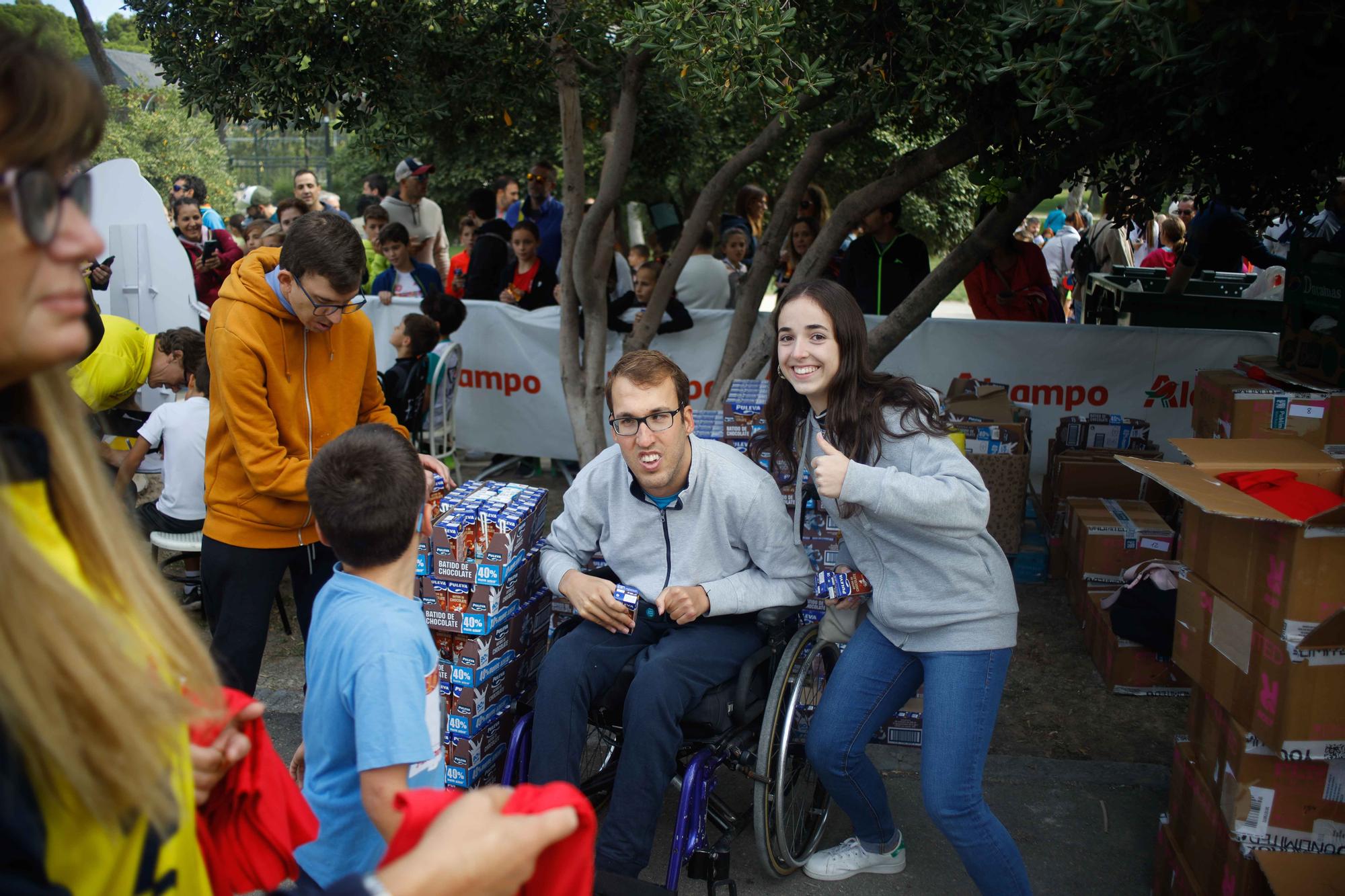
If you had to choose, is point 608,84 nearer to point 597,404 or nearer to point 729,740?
point 597,404

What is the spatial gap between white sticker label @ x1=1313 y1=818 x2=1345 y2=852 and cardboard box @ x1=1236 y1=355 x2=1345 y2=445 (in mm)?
2096

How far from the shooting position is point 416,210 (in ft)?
32.3

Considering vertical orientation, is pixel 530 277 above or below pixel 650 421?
above

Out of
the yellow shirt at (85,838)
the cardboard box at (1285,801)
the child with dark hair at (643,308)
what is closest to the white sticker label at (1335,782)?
the cardboard box at (1285,801)

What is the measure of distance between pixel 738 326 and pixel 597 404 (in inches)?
39.3

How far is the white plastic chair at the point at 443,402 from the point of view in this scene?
662 centimetres

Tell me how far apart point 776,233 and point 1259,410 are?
98.3 inches

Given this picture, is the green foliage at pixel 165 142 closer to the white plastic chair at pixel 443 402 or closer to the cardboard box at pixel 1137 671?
the white plastic chair at pixel 443 402

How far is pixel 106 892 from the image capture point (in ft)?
3.17

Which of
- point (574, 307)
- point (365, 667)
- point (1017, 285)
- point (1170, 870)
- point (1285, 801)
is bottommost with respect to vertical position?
point (1170, 870)


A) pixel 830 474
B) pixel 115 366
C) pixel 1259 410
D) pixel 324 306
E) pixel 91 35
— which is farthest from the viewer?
pixel 91 35

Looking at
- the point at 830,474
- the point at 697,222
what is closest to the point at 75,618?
the point at 830,474

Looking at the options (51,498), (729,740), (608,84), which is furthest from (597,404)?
(51,498)

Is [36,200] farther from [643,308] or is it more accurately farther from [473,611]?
[643,308]
